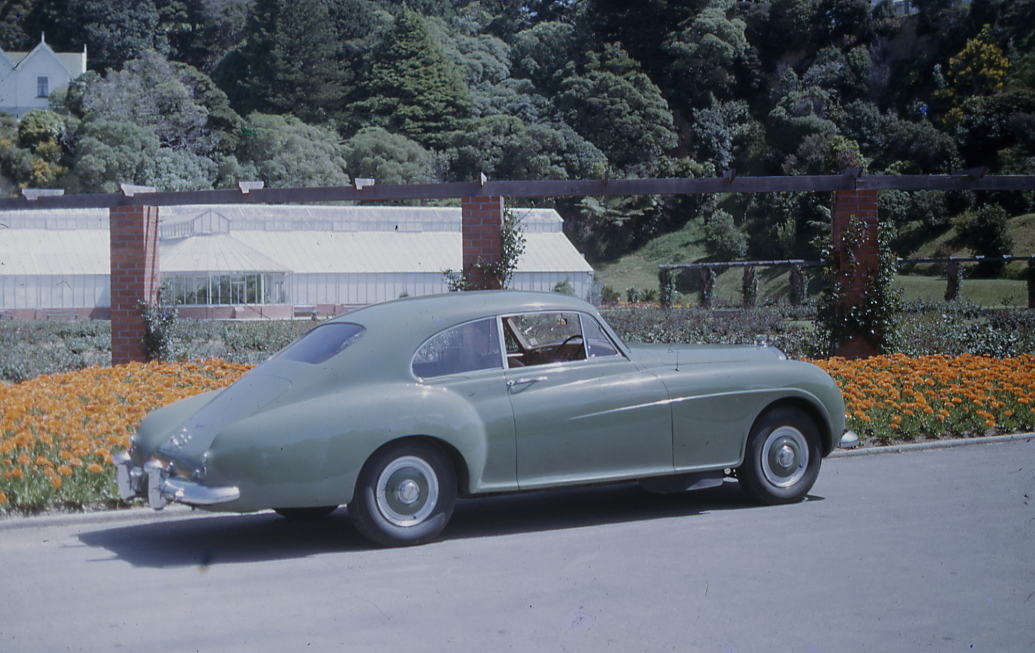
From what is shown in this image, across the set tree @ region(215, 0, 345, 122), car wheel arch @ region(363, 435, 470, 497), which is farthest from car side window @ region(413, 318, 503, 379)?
tree @ region(215, 0, 345, 122)

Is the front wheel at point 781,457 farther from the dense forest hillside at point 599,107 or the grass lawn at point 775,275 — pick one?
the dense forest hillside at point 599,107

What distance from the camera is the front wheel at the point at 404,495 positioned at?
586cm

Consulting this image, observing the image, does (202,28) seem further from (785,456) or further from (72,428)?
(785,456)

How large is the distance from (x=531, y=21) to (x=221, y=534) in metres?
82.5

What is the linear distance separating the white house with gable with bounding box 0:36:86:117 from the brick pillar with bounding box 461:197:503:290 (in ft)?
229

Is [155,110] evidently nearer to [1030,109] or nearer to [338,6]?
[338,6]

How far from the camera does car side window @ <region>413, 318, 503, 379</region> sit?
6.26 metres

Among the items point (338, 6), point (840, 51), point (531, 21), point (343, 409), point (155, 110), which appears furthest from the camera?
point (531, 21)

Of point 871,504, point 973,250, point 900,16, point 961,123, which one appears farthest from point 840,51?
point 871,504

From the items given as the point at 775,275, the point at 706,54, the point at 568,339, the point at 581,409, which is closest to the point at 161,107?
the point at 706,54

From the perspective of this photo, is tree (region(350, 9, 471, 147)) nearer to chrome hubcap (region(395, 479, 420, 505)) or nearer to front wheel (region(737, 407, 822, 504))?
front wheel (region(737, 407, 822, 504))

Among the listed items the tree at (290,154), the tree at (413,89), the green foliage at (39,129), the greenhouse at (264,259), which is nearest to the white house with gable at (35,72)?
the green foliage at (39,129)

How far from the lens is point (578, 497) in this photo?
760 centimetres

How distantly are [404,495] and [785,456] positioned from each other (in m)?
2.58
